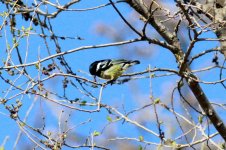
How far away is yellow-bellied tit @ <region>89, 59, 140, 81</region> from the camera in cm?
573

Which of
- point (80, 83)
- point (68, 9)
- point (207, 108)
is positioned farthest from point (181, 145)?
point (68, 9)

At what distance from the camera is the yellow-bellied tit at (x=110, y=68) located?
5.73 metres

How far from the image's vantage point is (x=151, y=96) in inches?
153

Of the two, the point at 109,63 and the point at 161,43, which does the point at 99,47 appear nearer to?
the point at 161,43

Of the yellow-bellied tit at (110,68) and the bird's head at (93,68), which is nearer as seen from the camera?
the yellow-bellied tit at (110,68)

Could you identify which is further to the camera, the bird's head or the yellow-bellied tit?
the bird's head

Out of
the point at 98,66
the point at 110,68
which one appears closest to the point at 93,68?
the point at 98,66

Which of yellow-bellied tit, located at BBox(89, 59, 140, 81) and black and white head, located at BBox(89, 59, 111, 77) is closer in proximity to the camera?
yellow-bellied tit, located at BBox(89, 59, 140, 81)

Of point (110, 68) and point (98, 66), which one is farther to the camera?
point (98, 66)

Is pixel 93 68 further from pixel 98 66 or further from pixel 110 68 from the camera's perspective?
pixel 110 68

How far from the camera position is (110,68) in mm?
5965

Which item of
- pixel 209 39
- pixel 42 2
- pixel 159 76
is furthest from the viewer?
pixel 42 2

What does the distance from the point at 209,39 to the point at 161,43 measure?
0.48 m

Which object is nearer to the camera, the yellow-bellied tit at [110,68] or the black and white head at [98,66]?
the yellow-bellied tit at [110,68]
